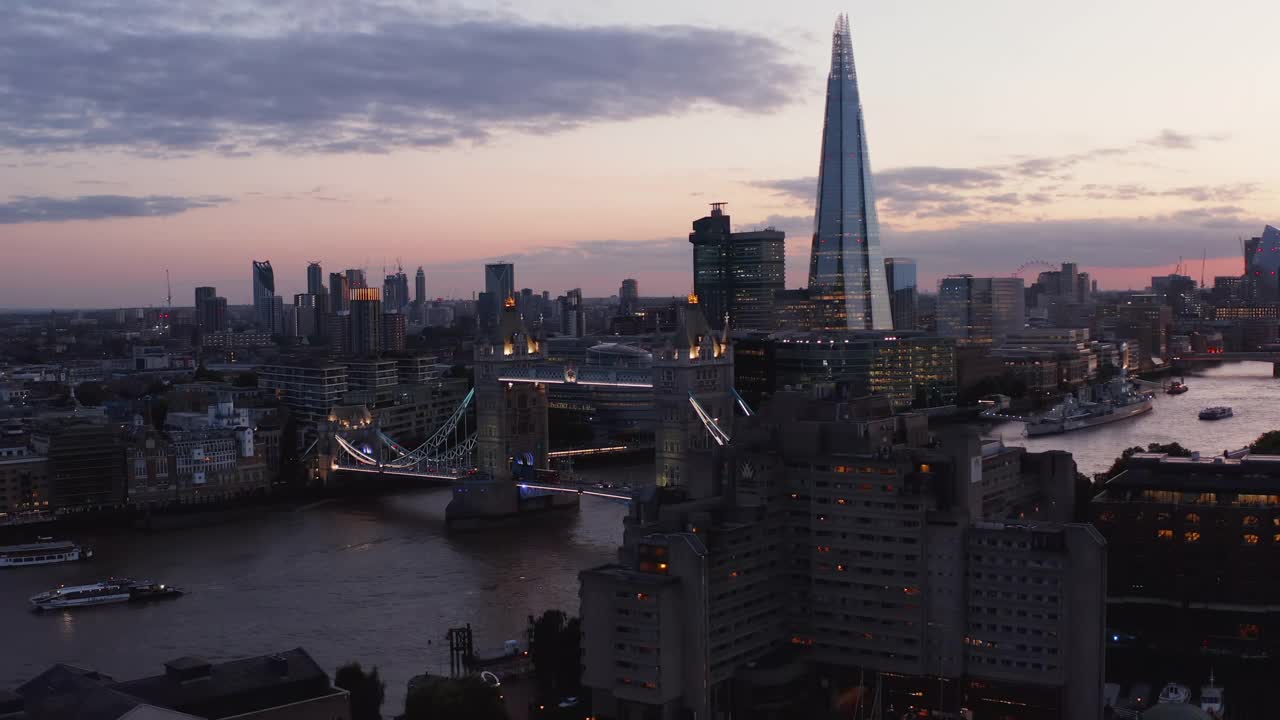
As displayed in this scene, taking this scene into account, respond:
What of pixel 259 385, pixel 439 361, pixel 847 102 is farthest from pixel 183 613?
pixel 439 361

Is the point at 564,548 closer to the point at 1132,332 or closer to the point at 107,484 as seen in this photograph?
the point at 107,484

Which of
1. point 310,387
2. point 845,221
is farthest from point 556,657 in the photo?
point 845,221

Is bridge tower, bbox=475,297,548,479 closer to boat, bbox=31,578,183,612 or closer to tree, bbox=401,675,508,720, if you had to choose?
boat, bbox=31,578,183,612

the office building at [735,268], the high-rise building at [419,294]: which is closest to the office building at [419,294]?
the high-rise building at [419,294]

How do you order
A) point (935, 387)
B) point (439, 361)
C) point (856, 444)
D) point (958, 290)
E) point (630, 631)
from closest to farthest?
point (630, 631)
point (856, 444)
point (935, 387)
point (439, 361)
point (958, 290)

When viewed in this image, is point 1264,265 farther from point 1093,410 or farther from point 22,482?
point 22,482

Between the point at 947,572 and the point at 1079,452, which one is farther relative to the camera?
the point at 1079,452
